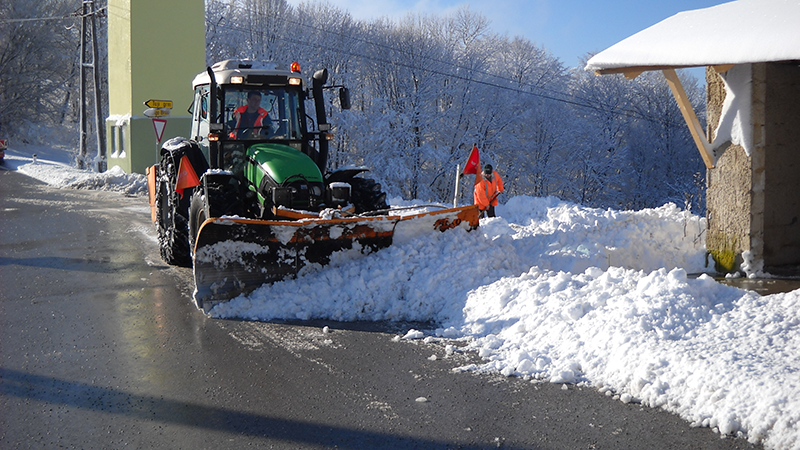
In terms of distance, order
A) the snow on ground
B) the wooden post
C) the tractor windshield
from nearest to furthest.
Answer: the snow on ground → the tractor windshield → the wooden post

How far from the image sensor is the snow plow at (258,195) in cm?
638

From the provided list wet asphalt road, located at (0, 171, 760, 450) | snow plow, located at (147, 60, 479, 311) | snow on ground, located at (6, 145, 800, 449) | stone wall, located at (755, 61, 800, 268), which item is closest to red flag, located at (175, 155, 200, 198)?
snow plow, located at (147, 60, 479, 311)

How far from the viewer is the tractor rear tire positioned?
8594 mm

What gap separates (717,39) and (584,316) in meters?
4.39

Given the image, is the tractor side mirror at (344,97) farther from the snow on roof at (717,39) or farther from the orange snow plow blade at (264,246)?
the snow on roof at (717,39)

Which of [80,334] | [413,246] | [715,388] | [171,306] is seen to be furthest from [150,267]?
[715,388]

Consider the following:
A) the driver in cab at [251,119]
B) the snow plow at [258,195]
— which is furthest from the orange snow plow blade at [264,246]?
the driver in cab at [251,119]

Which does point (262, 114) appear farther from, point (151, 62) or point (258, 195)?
point (151, 62)

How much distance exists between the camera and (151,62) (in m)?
25.7

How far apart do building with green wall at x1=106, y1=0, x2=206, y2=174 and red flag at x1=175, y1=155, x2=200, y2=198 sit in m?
18.5

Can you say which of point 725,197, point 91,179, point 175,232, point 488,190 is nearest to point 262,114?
point 175,232

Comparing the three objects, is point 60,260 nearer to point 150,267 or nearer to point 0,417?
point 150,267

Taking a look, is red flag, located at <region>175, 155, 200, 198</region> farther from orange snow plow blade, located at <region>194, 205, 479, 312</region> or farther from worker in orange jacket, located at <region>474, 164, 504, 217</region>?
worker in orange jacket, located at <region>474, 164, 504, 217</region>

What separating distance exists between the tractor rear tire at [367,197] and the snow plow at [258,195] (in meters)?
0.01
